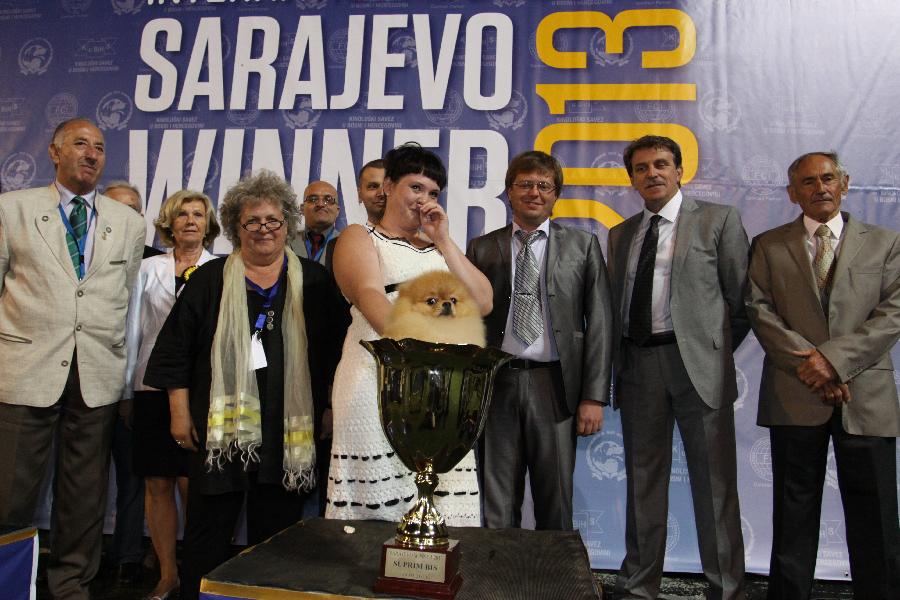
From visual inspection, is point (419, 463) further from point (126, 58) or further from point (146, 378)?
point (126, 58)

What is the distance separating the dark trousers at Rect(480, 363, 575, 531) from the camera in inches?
109

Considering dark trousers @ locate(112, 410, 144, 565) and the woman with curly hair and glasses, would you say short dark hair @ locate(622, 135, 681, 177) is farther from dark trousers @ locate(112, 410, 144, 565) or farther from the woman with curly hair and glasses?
dark trousers @ locate(112, 410, 144, 565)

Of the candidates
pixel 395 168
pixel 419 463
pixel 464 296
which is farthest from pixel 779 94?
pixel 419 463

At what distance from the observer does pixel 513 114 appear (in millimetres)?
3760

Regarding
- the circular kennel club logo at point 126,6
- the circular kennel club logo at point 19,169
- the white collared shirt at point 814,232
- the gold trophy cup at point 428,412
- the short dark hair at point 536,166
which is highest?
the circular kennel club logo at point 126,6

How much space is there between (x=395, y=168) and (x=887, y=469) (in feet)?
6.85

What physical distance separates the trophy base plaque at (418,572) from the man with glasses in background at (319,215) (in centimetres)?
235

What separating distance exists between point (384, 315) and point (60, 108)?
314 cm

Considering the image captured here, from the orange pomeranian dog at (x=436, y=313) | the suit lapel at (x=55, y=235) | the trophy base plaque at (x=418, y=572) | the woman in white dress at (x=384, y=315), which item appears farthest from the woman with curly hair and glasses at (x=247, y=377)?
the trophy base plaque at (x=418, y=572)

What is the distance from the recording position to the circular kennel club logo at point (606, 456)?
3623 mm

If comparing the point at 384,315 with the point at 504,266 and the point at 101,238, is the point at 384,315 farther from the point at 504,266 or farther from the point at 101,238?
the point at 101,238

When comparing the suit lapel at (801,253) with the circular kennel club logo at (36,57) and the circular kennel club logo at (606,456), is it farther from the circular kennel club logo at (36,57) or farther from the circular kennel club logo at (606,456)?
the circular kennel club logo at (36,57)

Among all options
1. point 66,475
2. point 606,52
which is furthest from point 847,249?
point 66,475

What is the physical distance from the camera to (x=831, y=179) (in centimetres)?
287
